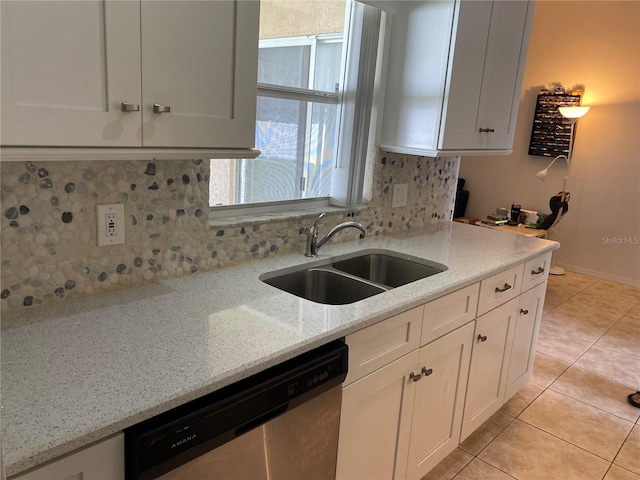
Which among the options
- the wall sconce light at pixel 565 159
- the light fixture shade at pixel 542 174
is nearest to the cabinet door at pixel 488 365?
the wall sconce light at pixel 565 159

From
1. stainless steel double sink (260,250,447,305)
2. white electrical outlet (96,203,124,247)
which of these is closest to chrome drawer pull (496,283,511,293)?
stainless steel double sink (260,250,447,305)

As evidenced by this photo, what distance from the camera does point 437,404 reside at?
1.95m

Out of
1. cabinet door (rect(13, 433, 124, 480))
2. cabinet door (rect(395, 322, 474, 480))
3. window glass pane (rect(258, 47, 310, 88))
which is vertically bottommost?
cabinet door (rect(395, 322, 474, 480))

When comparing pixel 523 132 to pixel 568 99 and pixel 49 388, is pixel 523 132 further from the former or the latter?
pixel 49 388

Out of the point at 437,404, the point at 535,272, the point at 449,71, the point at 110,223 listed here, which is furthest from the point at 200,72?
the point at 535,272

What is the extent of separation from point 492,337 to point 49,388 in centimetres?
182

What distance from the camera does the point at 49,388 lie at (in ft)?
3.26

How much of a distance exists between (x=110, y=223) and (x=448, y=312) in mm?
1220

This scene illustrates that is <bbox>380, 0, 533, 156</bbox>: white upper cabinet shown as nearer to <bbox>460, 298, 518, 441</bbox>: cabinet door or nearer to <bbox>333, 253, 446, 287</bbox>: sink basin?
<bbox>333, 253, 446, 287</bbox>: sink basin

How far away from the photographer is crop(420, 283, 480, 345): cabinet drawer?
1740 mm

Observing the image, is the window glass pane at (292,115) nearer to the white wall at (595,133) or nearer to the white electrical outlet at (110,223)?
the white electrical outlet at (110,223)

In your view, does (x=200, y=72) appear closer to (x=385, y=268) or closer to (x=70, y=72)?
(x=70, y=72)

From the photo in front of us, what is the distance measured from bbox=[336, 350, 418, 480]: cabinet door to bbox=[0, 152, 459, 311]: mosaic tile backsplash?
2.24 feet

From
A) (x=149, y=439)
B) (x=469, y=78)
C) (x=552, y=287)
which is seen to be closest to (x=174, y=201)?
(x=149, y=439)
